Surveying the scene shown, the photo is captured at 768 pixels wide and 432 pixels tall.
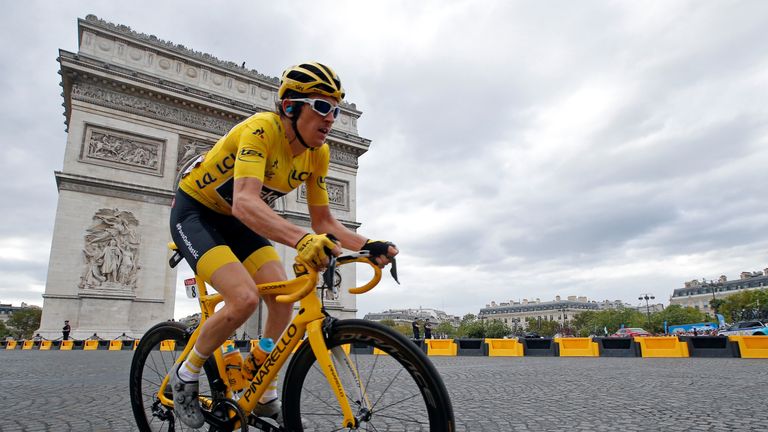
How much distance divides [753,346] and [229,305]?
13172 millimetres

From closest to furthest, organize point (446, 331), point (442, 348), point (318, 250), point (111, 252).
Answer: point (318, 250), point (442, 348), point (111, 252), point (446, 331)

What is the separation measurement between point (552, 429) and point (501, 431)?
344 mm

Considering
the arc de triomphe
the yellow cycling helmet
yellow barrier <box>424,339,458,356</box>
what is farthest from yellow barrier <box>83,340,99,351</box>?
the yellow cycling helmet

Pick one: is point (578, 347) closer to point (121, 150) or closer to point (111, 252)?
point (111, 252)

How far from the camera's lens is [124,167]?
2095 cm

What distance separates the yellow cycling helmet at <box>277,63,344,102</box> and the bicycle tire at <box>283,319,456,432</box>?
125cm

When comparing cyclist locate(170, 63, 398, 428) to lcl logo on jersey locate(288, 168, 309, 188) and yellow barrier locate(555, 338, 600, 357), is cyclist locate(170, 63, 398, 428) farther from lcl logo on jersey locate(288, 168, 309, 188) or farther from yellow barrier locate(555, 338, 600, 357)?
yellow barrier locate(555, 338, 600, 357)

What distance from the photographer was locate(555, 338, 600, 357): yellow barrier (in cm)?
1362

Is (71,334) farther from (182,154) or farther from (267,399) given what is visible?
(267,399)

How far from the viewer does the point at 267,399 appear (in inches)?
93.4

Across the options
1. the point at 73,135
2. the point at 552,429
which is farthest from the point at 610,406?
the point at 73,135

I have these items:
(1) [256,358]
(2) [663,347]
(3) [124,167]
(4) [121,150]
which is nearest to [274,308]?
(1) [256,358]

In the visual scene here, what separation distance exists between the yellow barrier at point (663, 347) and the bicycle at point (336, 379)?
41.3 ft

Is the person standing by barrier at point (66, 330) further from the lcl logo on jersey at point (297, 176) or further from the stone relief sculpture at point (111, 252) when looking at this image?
the lcl logo on jersey at point (297, 176)
